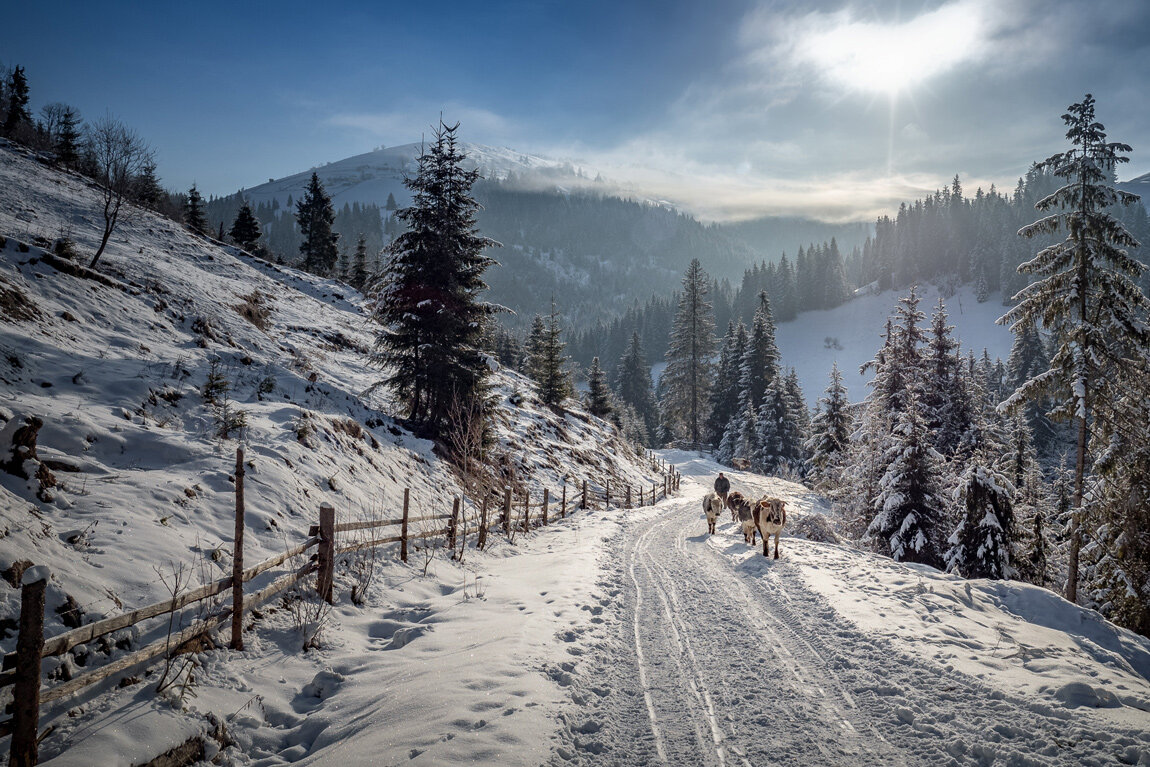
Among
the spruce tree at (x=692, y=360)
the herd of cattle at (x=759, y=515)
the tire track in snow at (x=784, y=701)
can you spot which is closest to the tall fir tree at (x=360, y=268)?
the spruce tree at (x=692, y=360)

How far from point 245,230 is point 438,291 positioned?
4057cm

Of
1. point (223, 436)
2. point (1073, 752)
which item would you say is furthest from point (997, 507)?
point (223, 436)

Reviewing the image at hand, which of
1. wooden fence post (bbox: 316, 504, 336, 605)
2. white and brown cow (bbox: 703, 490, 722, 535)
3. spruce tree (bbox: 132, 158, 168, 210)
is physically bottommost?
white and brown cow (bbox: 703, 490, 722, 535)

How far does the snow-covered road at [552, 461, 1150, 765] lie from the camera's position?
14.0 ft

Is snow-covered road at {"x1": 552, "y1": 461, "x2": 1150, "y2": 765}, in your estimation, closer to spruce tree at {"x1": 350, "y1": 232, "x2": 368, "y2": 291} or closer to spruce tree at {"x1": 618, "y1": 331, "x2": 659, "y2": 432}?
spruce tree at {"x1": 350, "y1": 232, "x2": 368, "y2": 291}

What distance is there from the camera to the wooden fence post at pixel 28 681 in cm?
330

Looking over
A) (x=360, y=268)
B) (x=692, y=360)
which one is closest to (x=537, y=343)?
(x=360, y=268)

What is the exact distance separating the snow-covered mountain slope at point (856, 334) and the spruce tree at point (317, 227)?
77276mm

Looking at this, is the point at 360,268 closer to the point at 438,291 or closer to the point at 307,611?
the point at 438,291

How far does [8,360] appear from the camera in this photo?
29.7 ft

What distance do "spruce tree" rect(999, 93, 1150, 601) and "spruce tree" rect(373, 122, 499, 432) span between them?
1835cm

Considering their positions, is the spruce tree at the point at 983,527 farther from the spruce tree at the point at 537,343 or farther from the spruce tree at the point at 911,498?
the spruce tree at the point at 537,343

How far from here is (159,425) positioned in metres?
9.63

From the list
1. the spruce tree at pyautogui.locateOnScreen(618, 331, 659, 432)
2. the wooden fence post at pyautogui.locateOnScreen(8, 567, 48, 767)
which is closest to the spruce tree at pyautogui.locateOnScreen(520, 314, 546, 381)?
the spruce tree at pyautogui.locateOnScreen(618, 331, 659, 432)
